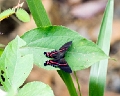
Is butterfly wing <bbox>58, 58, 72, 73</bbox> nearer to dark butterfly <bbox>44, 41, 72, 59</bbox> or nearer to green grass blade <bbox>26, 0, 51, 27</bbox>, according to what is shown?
dark butterfly <bbox>44, 41, 72, 59</bbox>

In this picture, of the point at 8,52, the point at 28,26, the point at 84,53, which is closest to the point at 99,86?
the point at 84,53

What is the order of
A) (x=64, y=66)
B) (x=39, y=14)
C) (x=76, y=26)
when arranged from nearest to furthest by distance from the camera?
1. (x=64, y=66)
2. (x=39, y=14)
3. (x=76, y=26)

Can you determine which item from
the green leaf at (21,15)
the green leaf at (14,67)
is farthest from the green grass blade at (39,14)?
the green leaf at (14,67)

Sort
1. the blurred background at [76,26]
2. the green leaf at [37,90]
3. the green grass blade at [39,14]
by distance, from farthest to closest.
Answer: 1. the blurred background at [76,26]
2. the green grass blade at [39,14]
3. the green leaf at [37,90]

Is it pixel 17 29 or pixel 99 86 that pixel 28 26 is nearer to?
pixel 17 29

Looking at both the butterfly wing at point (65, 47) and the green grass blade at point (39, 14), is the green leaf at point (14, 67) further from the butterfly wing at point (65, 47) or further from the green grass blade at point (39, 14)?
the green grass blade at point (39, 14)

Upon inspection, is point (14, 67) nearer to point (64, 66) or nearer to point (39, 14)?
point (64, 66)

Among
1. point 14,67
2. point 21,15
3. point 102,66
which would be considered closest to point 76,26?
point 102,66
